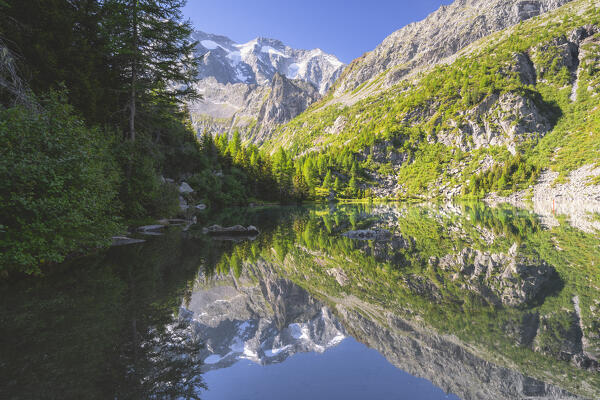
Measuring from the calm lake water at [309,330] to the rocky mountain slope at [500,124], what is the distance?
83.3 meters

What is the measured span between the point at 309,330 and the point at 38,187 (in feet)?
28.8

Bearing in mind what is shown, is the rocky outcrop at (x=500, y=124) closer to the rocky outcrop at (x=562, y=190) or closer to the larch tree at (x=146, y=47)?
the rocky outcrop at (x=562, y=190)

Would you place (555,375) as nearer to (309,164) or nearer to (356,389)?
(356,389)

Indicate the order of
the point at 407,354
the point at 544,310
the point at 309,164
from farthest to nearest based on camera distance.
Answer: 1. the point at 309,164
2. the point at 544,310
3. the point at 407,354

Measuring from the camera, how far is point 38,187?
788 cm

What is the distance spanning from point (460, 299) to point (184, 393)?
21.2ft

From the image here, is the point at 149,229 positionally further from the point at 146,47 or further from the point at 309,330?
the point at 309,330

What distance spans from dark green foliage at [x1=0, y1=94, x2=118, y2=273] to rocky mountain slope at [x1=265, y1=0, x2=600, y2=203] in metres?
91.7

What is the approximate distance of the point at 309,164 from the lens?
115188 mm

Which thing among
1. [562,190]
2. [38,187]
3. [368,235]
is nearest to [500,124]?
[562,190]

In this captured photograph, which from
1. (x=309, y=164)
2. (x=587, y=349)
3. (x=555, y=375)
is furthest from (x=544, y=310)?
(x=309, y=164)

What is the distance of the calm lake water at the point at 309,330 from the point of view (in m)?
3.77

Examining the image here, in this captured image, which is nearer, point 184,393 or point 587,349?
point 184,393

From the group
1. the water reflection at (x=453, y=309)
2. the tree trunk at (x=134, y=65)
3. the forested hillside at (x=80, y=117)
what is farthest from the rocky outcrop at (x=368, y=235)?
the tree trunk at (x=134, y=65)
